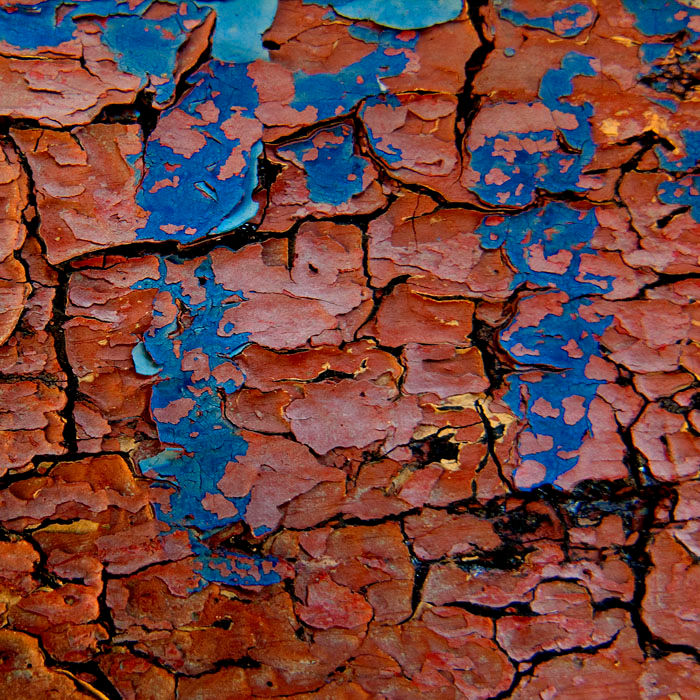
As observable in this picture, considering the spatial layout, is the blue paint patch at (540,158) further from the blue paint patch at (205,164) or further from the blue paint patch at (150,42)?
the blue paint patch at (150,42)

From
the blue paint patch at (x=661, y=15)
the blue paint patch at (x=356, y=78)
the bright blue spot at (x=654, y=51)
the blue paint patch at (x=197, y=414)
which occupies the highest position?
the blue paint patch at (x=661, y=15)

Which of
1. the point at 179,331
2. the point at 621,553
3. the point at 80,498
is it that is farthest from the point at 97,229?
the point at 621,553

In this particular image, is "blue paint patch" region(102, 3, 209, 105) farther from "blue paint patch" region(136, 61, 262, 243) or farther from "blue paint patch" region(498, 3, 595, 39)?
"blue paint patch" region(498, 3, 595, 39)

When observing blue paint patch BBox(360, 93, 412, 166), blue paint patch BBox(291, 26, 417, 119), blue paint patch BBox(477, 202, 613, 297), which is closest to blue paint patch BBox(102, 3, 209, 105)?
blue paint patch BBox(291, 26, 417, 119)

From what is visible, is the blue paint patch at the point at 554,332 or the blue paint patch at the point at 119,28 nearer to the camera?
the blue paint patch at the point at 119,28

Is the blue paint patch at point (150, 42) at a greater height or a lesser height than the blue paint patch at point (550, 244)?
greater

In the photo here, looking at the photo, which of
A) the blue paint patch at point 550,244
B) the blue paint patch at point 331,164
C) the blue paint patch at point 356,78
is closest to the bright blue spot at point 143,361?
the blue paint patch at point 331,164

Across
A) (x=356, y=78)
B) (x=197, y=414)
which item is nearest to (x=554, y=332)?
(x=356, y=78)
